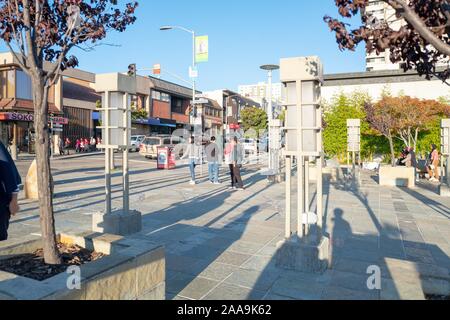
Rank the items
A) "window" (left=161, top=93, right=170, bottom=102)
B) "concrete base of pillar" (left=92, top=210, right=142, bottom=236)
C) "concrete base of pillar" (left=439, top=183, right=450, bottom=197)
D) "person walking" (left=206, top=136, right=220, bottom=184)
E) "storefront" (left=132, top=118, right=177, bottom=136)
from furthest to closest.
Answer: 1. "window" (left=161, top=93, right=170, bottom=102)
2. "storefront" (left=132, top=118, right=177, bottom=136)
3. "person walking" (left=206, top=136, right=220, bottom=184)
4. "concrete base of pillar" (left=439, top=183, right=450, bottom=197)
5. "concrete base of pillar" (left=92, top=210, right=142, bottom=236)

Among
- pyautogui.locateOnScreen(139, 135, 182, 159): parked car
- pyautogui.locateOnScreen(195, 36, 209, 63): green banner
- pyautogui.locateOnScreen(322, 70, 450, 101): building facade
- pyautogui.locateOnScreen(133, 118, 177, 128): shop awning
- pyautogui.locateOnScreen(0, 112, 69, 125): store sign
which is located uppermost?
pyautogui.locateOnScreen(195, 36, 209, 63): green banner

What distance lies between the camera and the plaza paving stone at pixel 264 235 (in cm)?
374

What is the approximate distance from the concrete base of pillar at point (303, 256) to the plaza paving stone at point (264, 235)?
0.10m

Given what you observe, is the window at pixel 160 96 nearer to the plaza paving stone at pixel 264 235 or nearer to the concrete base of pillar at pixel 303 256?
the plaza paving stone at pixel 264 235

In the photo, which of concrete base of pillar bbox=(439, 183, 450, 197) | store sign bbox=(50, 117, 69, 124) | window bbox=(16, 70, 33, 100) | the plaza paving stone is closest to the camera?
the plaza paving stone

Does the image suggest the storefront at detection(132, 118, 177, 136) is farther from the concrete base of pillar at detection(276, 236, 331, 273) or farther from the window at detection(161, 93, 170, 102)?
the concrete base of pillar at detection(276, 236, 331, 273)

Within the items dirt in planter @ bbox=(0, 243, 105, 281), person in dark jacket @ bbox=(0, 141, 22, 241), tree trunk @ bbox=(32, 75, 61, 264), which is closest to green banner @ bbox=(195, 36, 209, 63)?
tree trunk @ bbox=(32, 75, 61, 264)

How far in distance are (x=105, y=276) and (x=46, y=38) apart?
2743mm

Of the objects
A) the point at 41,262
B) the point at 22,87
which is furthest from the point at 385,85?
the point at 22,87

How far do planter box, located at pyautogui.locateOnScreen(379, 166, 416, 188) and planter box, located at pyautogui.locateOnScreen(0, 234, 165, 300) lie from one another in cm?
1231

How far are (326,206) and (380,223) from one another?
1882 millimetres

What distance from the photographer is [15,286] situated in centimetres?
237

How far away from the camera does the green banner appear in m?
19.8
